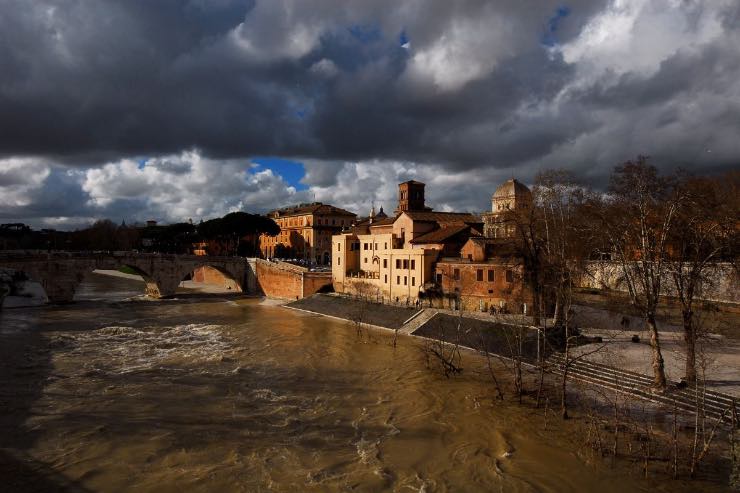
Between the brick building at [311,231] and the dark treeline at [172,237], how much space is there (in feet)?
19.4

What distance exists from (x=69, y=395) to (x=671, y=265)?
26.3 m

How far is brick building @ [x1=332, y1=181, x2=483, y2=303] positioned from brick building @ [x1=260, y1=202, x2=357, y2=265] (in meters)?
28.8

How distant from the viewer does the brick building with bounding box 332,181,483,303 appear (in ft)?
141

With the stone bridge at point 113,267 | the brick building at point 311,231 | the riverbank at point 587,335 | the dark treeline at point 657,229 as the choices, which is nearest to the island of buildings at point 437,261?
the riverbank at point 587,335

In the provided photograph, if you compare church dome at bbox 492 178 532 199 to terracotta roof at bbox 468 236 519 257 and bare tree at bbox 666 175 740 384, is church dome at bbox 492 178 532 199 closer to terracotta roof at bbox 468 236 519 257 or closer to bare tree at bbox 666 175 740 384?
terracotta roof at bbox 468 236 519 257

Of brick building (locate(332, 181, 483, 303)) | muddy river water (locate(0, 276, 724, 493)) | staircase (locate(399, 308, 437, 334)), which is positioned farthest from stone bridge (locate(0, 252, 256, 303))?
staircase (locate(399, 308, 437, 334))

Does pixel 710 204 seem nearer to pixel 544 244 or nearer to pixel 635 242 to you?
pixel 635 242

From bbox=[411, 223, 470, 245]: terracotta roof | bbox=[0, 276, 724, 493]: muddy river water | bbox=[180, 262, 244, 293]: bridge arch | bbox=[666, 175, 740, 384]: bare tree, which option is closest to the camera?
bbox=[0, 276, 724, 493]: muddy river water

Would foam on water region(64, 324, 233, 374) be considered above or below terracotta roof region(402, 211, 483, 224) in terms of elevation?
below

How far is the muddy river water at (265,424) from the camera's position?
48.3 ft

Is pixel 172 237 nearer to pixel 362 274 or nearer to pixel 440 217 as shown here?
pixel 362 274

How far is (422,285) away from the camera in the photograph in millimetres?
41875

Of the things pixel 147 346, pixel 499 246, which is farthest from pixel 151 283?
pixel 499 246

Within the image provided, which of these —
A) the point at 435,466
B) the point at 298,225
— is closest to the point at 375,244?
the point at 435,466
